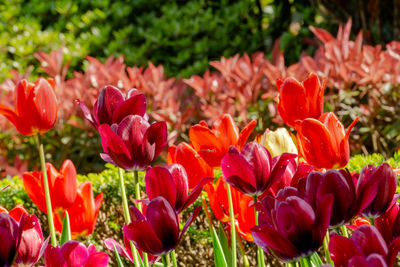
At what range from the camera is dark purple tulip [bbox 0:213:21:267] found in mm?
892

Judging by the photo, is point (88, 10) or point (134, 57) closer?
point (134, 57)

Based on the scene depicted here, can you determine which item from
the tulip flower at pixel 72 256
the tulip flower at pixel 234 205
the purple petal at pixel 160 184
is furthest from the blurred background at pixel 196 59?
the tulip flower at pixel 72 256

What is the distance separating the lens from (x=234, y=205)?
53.2 inches

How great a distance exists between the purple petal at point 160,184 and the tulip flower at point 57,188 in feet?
1.59

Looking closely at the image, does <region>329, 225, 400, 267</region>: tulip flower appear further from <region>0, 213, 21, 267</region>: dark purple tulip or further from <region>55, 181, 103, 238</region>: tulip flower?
<region>55, 181, 103, 238</region>: tulip flower

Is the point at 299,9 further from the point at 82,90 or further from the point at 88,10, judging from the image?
the point at 82,90

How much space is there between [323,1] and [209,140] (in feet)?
13.2

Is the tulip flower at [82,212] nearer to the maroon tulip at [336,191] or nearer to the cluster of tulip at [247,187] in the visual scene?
the cluster of tulip at [247,187]

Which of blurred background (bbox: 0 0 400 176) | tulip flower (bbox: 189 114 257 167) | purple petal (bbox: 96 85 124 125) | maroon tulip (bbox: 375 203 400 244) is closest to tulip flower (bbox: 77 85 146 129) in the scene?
purple petal (bbox: 96 85 124 125)

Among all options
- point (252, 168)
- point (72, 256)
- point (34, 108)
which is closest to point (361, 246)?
point (252, 168)

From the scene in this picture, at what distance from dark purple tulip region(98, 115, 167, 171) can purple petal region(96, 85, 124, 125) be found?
6cm

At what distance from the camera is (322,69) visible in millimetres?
3016

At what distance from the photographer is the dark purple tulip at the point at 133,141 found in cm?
106

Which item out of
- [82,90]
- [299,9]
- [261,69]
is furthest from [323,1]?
[82,90]
